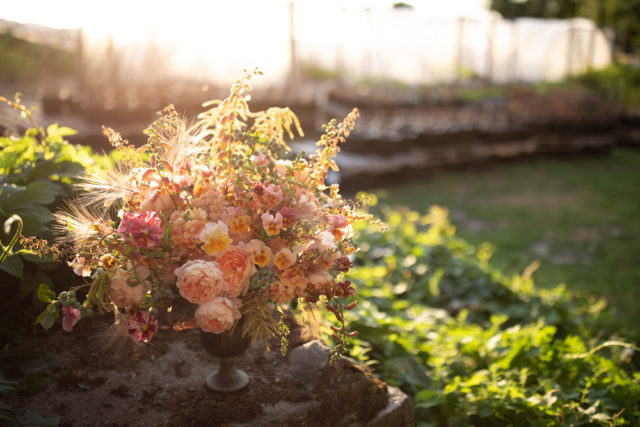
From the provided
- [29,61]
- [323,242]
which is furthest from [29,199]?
[29,61]

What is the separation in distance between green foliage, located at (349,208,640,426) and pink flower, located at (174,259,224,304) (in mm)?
1233

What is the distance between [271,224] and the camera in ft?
4.82

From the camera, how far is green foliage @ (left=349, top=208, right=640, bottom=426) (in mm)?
2391

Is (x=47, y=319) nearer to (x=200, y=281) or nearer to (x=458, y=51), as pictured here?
(x=200, y=281)

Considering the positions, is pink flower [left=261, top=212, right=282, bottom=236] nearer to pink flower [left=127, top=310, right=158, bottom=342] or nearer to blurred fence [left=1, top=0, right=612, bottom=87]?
pink flower [left=127, top=310, right=158, bottom=342]

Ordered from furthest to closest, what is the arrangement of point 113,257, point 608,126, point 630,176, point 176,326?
point 608,126
point 630,176
point 176,326
point 113,257

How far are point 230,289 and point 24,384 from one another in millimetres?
858

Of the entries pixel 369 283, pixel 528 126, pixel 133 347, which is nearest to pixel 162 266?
pixel 133 347

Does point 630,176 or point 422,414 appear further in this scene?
point 630,176

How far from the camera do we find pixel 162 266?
1493 mm

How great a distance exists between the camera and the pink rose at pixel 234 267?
145cm

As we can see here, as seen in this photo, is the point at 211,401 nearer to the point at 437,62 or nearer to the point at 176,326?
the point at 176,326

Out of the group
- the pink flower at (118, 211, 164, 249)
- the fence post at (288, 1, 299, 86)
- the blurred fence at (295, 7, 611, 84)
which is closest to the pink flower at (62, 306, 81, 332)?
the pink flower at (118, 211, 164, 249)

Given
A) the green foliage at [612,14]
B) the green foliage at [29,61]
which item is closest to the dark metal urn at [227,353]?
the green foliage at [29,61]
